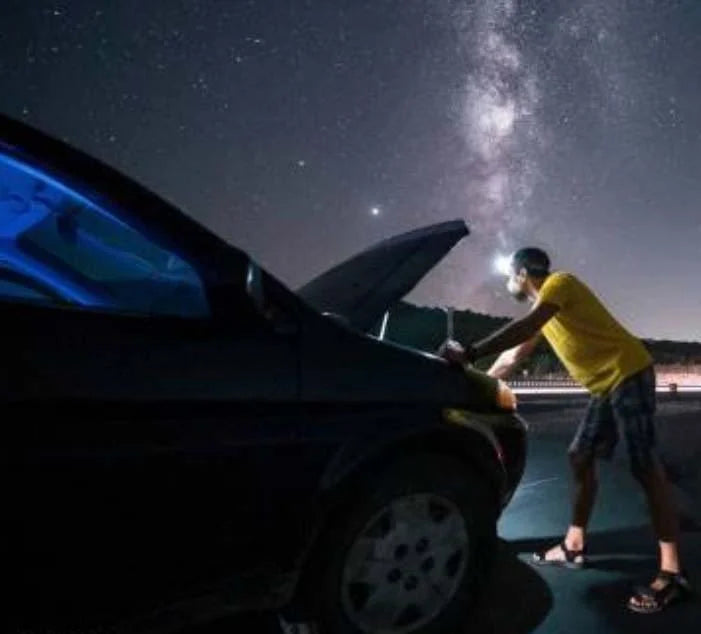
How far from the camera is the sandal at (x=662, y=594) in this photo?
3.27 meters

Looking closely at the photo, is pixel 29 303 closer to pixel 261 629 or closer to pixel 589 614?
pixel 261 629

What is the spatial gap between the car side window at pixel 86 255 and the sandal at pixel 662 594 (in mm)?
2324

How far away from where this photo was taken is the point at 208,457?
219 cm

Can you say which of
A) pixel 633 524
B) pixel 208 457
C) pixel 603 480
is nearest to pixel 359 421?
pixel 208 457

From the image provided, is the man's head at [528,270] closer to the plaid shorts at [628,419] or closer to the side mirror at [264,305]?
the plaid shorts at [628,419]

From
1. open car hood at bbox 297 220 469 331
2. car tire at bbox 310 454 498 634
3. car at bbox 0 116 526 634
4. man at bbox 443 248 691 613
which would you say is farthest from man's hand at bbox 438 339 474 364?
open car hood at bbox 297 220 469 331

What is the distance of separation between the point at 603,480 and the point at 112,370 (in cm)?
558

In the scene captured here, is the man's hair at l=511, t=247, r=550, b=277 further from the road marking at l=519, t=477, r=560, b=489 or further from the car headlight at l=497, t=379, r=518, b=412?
the road marking at l=519, t=477, r=560, b=489

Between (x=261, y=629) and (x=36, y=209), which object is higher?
(x=36, y=209)

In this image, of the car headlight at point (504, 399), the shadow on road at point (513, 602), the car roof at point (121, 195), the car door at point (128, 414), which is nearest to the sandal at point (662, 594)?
the shadow on road at point (513, 602)

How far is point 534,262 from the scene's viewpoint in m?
4.03

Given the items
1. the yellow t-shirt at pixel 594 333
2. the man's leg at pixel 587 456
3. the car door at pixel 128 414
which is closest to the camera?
the car door at pixel 128 414

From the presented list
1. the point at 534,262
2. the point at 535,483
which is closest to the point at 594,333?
the point at 534,262

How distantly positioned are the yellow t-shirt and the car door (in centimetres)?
180
